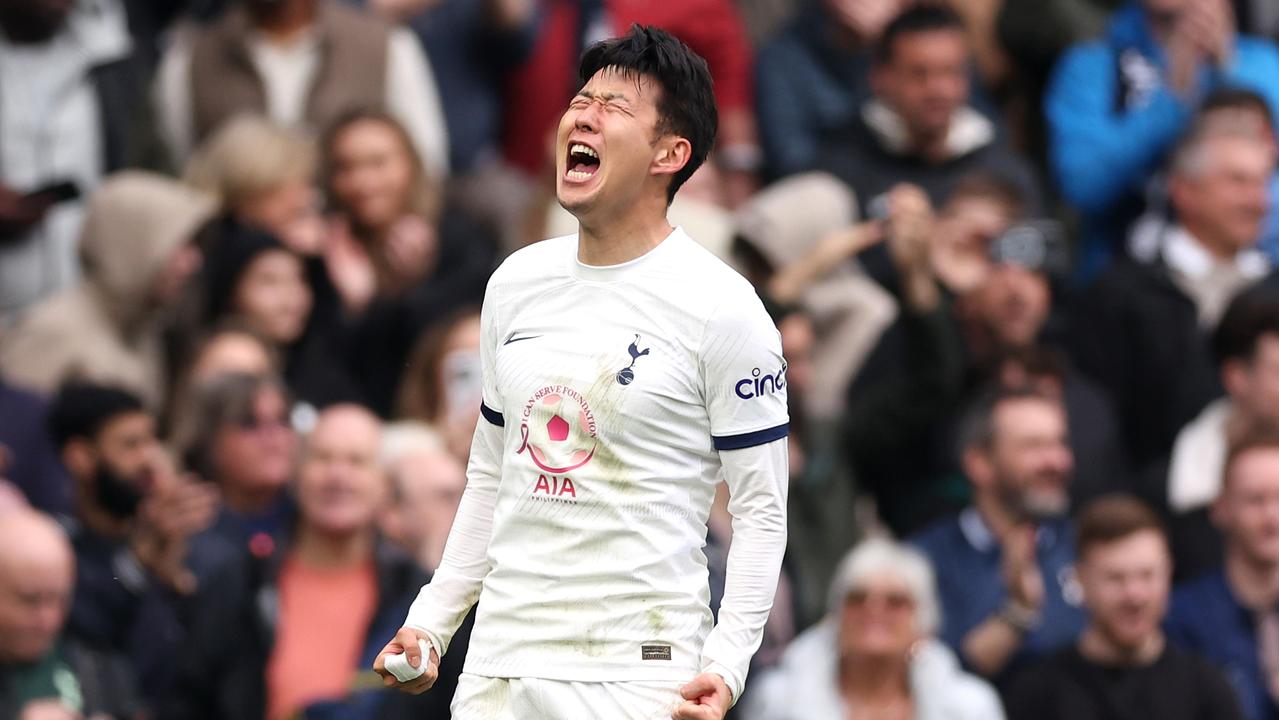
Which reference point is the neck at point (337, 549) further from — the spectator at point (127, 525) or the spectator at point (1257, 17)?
the spectator at point (1257, 17)

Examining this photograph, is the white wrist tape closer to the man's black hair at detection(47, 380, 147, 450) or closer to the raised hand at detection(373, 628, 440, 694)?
the raised hand at detection(373, 628, 440, 694)

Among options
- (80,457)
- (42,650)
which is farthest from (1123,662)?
(80,457)

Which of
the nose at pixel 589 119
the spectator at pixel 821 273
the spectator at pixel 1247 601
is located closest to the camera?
the nose at pixel 589 119

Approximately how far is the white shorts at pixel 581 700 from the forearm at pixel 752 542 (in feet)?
0.49

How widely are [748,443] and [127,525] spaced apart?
13.8ft

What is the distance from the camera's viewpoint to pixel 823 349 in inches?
371

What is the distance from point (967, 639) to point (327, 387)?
2.68m

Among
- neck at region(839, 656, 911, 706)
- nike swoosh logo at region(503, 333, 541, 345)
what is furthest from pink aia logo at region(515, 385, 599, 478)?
neck at region(839, 656, 911, 706)

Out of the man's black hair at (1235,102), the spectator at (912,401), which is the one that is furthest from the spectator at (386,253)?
the man's black hair at (1235,102)

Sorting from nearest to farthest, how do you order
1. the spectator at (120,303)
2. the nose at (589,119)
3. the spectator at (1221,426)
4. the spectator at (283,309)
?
the nose at (589,119) < the spectator at (1221,426) < the spectator at (120,303) < the spectator at (283,309)

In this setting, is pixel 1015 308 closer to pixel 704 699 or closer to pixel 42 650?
pixel 42 650

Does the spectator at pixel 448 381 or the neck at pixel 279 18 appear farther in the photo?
the neck at pixel 279 18

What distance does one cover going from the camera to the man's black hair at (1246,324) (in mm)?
9102

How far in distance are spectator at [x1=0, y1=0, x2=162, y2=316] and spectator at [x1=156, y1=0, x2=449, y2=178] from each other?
0.20 meters
